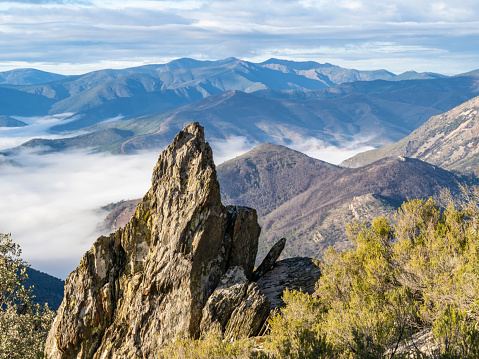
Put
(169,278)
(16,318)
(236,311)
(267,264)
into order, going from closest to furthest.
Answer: (236,311)
(169,278)
(16,318)
(267,264)

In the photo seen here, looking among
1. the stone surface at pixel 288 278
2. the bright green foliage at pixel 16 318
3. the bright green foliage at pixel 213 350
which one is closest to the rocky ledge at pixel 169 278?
the stone surface at pixel 288 278

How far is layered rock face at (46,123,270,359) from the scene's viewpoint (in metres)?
33.4

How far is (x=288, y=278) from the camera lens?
42812 millimetres

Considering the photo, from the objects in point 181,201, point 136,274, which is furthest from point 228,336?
point 181,201

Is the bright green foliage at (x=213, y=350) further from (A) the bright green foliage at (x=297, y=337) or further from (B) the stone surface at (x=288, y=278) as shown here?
(B) the stone surface at (x=288, y=278)

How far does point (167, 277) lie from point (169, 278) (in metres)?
0.19

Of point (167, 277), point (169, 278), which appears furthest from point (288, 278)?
point (167, 277)

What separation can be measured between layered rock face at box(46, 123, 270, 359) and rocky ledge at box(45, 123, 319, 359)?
83mm

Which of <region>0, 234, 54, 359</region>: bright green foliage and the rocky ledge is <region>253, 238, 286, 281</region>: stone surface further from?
<region>0, 234, 54, 359</region>: bright green foliage

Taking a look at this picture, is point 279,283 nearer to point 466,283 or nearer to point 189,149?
point 189,149

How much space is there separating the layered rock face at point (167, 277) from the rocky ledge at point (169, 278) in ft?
0.27

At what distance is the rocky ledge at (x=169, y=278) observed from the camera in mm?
33375

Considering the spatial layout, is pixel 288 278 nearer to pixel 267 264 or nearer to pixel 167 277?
pixel 267 264

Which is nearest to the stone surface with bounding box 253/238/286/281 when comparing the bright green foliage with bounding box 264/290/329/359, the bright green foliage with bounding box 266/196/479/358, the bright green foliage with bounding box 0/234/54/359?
the bright green foliage with bounding box 266/196/479/358
